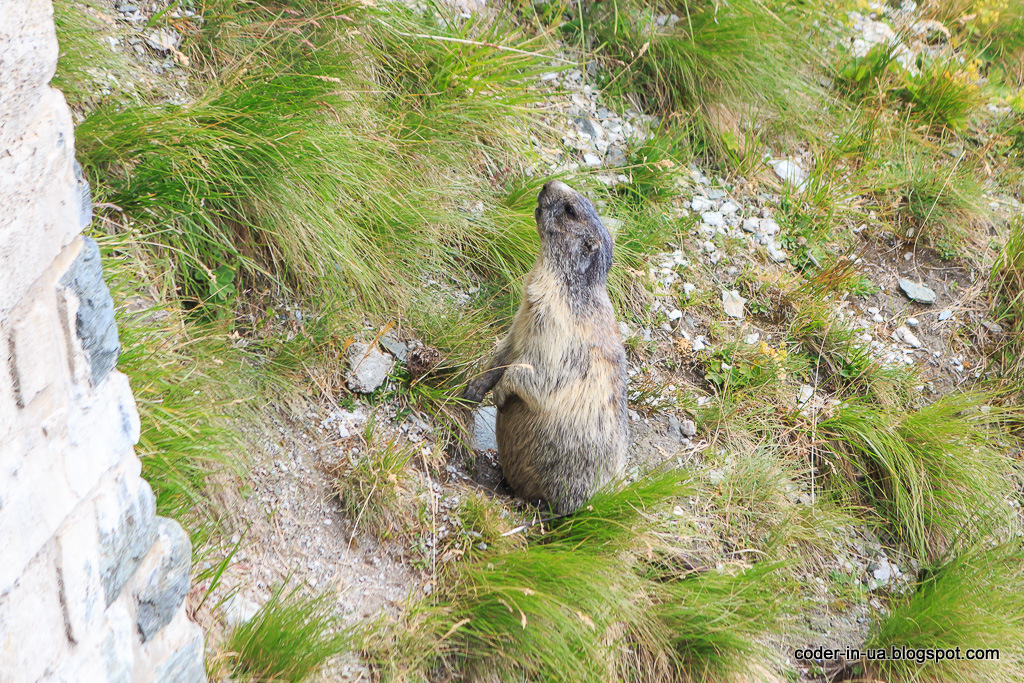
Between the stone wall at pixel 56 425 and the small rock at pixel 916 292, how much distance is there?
6.06m

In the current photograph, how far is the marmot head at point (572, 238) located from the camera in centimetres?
420

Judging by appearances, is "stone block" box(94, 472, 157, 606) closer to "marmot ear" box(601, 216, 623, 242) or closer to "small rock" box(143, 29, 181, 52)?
"small rock" box(143, 29, 181, 52)

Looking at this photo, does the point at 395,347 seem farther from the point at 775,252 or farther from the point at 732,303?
the point at 775,252

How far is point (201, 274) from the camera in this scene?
3.78m

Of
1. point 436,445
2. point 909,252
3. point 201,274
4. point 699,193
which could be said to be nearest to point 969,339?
point 909,252

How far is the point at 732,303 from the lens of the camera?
19.0 ft

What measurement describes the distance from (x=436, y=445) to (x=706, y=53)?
3.94m

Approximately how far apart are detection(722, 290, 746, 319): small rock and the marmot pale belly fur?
175 centimetres

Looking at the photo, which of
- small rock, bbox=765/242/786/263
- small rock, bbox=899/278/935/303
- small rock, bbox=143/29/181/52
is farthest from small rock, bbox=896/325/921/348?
small rock, bbox=143/29/181/52

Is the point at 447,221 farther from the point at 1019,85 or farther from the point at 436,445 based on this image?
the point at 1019,85

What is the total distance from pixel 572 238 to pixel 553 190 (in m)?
0.32

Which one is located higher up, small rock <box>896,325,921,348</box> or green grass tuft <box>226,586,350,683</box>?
small rock <box>896,325,921,348</box>

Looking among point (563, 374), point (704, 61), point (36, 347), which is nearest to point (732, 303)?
point (704, 61)

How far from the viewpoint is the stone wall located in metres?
1.42
